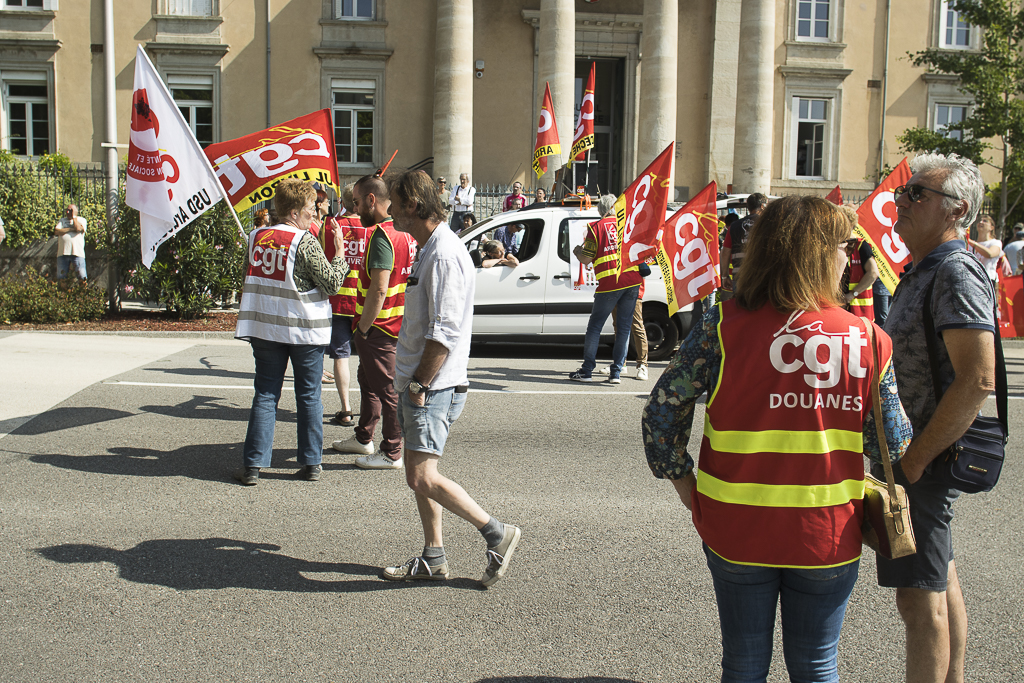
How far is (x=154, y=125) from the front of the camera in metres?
7.37

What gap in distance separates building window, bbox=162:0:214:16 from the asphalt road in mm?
20884

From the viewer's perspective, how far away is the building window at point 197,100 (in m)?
24.5

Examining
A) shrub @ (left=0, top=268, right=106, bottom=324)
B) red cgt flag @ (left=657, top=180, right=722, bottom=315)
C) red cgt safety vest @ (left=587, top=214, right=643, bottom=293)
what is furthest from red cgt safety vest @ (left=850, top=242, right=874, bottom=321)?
shrub @ (left=0, top=268, right=106, bottom=324)

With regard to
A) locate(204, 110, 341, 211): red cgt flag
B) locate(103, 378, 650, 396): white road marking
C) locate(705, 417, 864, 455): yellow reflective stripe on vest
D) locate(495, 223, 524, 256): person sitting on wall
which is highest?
locate(204, 110, 341, 211): red cgt flag

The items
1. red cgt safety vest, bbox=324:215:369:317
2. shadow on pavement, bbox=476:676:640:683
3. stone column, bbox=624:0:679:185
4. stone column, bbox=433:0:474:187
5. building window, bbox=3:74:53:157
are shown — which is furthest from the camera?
building window, bbox=3:74:53:157

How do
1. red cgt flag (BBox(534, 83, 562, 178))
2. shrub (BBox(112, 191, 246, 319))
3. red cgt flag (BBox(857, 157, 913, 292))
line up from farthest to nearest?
red cgt flag (BBox(534, 83, 562, 178)) → shrub (BBox(112, 191, 246, 319)) → red cgt flag (BBox(857, 157, 913, 292))

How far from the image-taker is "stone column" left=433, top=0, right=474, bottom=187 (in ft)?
76.5

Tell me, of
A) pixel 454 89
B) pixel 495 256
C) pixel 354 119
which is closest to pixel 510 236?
pixel 495 256

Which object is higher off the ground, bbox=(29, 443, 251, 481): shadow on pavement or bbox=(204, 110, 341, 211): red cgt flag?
bbox=(204, 110, 341, 211): red cgt flag

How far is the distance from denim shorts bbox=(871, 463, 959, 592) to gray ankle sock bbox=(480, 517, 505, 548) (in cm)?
173

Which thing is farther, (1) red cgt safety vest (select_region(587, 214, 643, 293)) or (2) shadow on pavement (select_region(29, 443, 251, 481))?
(1) red cgt safety vest (select_region(587, 214, 643, 293))

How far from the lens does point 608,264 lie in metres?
9.00

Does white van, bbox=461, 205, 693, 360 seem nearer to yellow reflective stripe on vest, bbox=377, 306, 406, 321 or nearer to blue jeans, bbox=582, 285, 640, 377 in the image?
blue jeans, bbox=582, 285, 640, 377

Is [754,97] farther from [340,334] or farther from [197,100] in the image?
[340,334]
